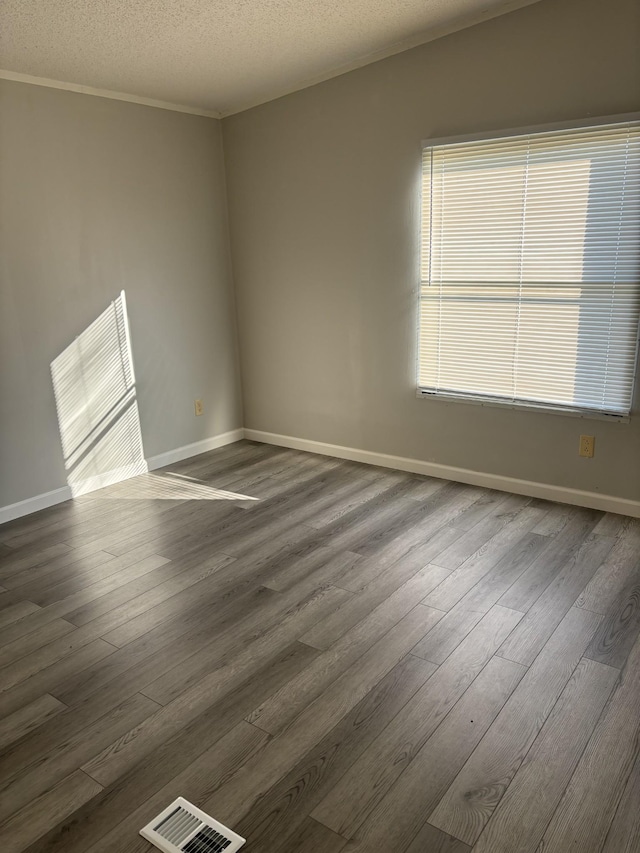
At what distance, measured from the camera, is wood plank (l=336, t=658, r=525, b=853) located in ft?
5.05

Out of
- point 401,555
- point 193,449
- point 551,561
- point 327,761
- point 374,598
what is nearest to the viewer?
point 327,761

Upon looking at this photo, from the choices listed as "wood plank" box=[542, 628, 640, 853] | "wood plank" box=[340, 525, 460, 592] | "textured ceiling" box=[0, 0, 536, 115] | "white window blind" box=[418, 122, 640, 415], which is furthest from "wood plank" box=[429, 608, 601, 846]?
"textured ceiling" box=[0, 0, 536, 115]

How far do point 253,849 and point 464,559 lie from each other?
5.46 ft

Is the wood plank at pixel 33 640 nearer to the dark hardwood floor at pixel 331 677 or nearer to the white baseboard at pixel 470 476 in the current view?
the dark hardwood floor at pixel 331 677

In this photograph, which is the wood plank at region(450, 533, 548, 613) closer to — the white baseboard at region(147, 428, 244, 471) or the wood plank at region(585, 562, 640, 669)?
the wood plank at region(585, 562, 640, 669)

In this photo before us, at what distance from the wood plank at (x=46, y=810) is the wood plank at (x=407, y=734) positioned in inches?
25.9

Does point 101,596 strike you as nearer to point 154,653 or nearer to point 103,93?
point 154,653

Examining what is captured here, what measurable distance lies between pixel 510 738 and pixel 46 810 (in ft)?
4.33

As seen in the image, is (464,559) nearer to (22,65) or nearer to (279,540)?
(279,540)

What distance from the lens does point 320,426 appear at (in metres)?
4.54

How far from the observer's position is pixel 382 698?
200 cm

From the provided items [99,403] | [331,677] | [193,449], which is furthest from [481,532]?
[99,403]

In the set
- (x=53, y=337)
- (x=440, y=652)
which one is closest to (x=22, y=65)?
(x=53, y=337)

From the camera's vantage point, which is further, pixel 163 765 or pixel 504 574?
pixel 504 574
